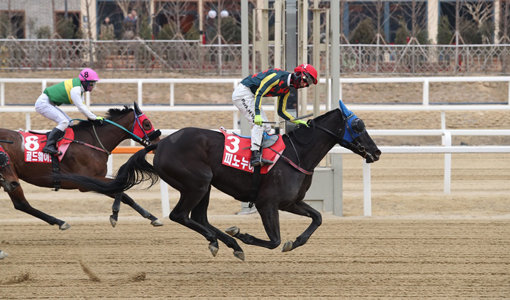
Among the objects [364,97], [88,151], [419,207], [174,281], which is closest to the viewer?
[174,281]

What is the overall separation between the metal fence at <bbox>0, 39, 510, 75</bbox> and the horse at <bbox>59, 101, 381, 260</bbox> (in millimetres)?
14666

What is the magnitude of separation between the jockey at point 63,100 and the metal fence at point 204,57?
42.9 ft

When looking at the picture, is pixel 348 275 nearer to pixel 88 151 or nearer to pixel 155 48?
pixel 88 151

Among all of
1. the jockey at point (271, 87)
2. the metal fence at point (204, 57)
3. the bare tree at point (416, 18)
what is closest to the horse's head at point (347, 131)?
the jockey at point (271, 87)

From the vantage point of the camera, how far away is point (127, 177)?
7109mm

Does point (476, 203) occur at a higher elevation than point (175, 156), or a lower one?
lower

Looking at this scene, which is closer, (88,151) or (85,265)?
(85,265)

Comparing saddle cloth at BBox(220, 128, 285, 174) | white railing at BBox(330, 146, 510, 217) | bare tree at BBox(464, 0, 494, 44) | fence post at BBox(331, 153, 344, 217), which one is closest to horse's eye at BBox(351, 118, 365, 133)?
saddle cloth at BBox(220, 128, 285, 174)

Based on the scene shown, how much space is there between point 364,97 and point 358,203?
9.60 m

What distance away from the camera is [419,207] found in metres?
10.2

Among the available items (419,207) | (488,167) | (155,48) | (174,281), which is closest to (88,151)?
(174,281)

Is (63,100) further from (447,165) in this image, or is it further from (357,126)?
(447,165)

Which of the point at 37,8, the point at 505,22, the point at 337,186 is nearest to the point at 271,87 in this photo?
the point at 337,186

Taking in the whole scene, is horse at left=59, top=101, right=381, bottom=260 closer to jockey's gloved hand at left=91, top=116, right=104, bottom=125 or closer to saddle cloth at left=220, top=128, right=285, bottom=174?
saddle cloth at left=220, top=128, right=285, bottom=174
